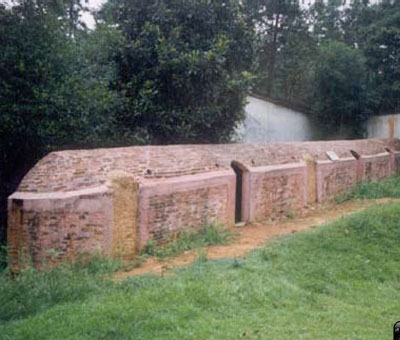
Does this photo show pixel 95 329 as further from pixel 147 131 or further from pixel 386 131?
pixel 386 131

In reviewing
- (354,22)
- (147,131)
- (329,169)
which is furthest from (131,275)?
(354,22)

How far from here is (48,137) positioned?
10102 millimetres

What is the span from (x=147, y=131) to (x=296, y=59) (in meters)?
16.3

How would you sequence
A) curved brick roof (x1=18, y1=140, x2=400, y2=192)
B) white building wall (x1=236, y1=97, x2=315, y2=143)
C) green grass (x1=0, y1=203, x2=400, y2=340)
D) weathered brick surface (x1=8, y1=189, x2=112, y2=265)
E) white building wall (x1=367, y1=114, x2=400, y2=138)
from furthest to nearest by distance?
1. white building wall (x1=367, y1=114, x2=400, y2=138)
2. white building wall (x1=236, y1=97, x2=315, y2=143)
3. curved brick roof (x1=18, y1=140, x2=400, y2=192)
4. weathered brick surface (x1=8, y1=189, x2=112, y2=265)
5. green grass (x1=0, y1=203, x2=400, y2=340)

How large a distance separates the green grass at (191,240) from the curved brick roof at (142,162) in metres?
1.19

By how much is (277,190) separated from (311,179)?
229cm

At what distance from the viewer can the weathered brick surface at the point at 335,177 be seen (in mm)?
15047

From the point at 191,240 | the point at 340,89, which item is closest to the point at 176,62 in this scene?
the point at 191,240

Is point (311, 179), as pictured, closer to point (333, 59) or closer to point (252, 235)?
point (252, 235)

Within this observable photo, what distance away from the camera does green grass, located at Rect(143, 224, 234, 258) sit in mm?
9031

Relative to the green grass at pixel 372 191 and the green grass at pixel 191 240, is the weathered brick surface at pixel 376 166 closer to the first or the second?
the green grass at pixel 372 191

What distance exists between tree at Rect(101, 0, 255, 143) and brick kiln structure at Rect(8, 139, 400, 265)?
1.86 m

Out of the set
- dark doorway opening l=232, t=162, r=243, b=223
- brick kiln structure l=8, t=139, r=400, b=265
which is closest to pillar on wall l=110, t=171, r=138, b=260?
brick kiln structure l=8, t=139, r=400, b=265

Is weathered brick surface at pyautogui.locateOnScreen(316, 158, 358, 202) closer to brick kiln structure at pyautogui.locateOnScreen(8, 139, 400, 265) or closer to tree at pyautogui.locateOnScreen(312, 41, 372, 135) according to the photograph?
brick kiln structure at pyautogui.locateOnScreen(8, 139, 400, 265)
